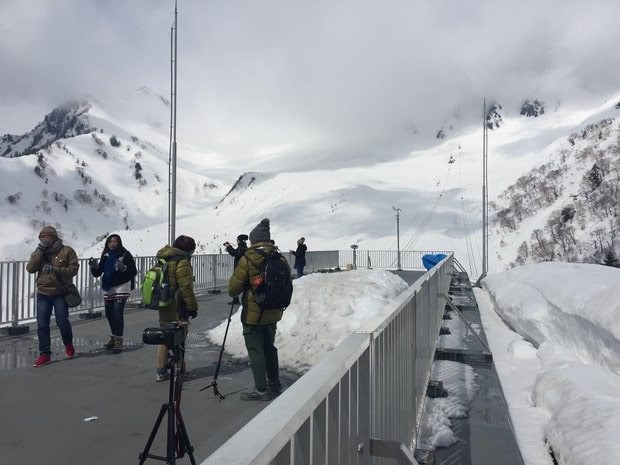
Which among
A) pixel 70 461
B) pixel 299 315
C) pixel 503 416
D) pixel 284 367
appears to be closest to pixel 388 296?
pixel 299 315

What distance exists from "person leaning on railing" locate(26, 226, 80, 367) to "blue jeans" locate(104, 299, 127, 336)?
2.42 feet

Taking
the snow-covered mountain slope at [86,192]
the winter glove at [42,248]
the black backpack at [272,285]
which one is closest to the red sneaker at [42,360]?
the winter glove at [42,248]

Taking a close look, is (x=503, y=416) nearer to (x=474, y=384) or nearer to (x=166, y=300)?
(x=474, y=384)

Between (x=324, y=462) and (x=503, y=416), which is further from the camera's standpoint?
(x=503, y=416)

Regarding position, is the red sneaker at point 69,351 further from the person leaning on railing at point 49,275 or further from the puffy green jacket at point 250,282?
the puffy green jacket at point 250,282

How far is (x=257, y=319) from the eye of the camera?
16.9 ft

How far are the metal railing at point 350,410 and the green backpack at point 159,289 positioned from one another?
2921 mm

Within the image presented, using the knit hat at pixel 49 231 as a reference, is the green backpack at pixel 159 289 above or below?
below

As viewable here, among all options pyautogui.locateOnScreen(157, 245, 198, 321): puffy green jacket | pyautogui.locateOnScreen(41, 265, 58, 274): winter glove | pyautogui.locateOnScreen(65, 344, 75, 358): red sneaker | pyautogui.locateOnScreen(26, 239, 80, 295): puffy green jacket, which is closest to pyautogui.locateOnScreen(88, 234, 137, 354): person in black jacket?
pyautogui.locateOnScreen(65, 344, 75, 358): red sneaker

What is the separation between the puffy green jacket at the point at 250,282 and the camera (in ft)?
16.8

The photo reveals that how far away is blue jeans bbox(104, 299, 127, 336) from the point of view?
24.4 feet

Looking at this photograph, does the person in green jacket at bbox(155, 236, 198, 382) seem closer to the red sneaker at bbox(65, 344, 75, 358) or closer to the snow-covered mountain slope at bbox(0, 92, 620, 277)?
the red sneaker at bbox(65, 344, 75, 358)

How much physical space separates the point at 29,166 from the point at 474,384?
92813mm

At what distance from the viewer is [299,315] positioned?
27.6 ft
